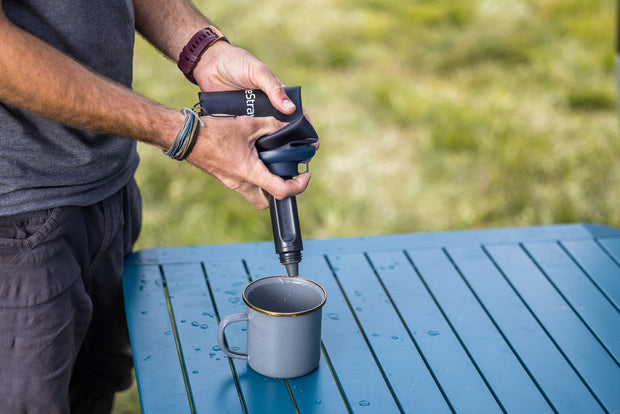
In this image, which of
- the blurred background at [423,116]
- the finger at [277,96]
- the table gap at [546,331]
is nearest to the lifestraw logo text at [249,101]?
the finger at [277,96]

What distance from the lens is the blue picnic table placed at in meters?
1.19

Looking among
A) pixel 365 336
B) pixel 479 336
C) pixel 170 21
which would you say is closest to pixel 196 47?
pixel 170 21

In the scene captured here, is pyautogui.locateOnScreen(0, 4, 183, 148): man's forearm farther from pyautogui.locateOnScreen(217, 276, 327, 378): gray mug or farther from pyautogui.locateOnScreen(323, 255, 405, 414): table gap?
pyautogui.locateOnScreen(323, 255, 405, 414): table gap

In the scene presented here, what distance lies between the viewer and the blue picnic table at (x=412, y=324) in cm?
119

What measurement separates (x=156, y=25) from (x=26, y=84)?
1.69ft

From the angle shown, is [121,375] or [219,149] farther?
[121,375]

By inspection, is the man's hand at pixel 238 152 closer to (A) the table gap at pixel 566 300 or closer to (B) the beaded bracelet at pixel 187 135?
(B) the beaded bracelet at pixel 187 135

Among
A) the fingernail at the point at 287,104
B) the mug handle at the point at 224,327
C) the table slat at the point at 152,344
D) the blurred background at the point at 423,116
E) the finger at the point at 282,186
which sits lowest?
the blurred background at the point at 423,116

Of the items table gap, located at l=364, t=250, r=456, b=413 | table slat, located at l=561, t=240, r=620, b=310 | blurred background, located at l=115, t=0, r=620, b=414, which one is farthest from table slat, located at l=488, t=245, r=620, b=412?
blurred background, located at l=115, t=0, r=620, b=414

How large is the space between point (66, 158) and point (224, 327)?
16.3 inches

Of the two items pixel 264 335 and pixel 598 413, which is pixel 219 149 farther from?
pixel 598 413

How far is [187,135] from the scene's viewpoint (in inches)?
48.2

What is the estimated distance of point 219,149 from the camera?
125 centimetres

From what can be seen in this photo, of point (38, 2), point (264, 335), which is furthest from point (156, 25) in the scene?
point (264, 335)
